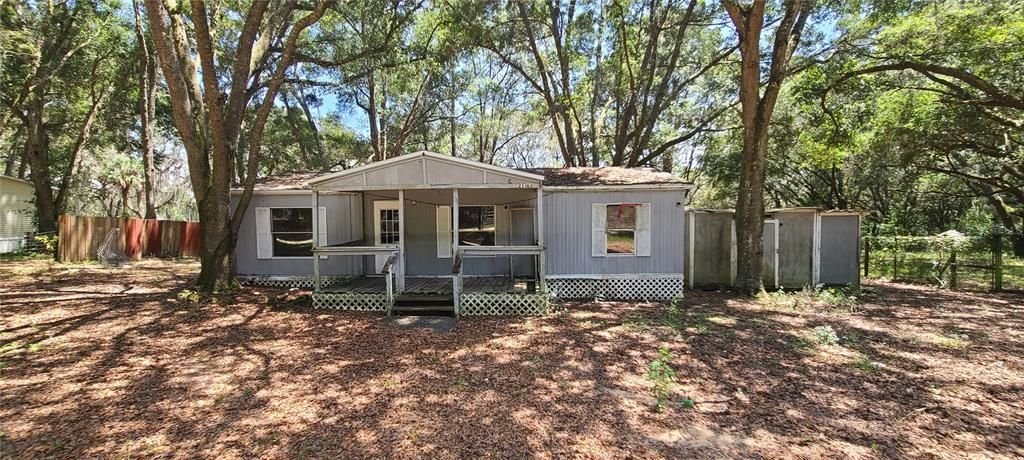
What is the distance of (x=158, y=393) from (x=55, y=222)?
18.7 metres

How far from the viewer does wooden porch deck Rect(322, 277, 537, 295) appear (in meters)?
8.49

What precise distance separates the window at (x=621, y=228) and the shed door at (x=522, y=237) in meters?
1.93

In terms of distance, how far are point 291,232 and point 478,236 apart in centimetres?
494

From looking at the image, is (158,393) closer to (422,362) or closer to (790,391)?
(422,362)

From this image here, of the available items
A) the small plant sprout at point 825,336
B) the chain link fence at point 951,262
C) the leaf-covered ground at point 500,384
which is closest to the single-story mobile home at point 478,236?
the leaf-covered ground at point 500,384

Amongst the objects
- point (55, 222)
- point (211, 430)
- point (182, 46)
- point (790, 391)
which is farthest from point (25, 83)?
point (790, 391)

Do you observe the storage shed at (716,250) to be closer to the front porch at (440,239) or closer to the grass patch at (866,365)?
the front porch at (440,239)

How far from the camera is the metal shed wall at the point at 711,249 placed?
1081cm

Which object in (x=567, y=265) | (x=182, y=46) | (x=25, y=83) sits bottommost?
(x=567, y=265)

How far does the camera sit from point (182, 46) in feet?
27.5

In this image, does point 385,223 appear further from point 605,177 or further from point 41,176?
point 41,176

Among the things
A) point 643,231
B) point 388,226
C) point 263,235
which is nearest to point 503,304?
point 643,231

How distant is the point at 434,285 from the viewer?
9094 millimetres

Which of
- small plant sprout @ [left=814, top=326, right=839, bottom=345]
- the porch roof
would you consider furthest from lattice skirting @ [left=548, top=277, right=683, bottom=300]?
small plant sprout @ [left=814, top=326, right=839, bottom=345]
